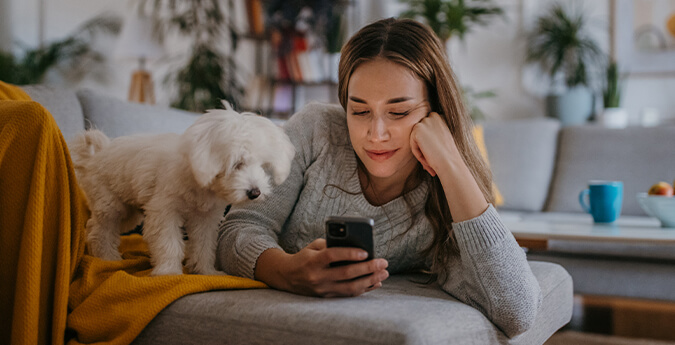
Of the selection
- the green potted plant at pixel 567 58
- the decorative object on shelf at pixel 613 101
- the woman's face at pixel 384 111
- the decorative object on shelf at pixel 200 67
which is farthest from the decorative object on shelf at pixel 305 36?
the woman's face at pixel 384 111

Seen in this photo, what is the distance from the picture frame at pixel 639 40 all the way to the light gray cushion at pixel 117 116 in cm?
368

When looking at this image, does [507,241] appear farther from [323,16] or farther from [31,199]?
[323,16]

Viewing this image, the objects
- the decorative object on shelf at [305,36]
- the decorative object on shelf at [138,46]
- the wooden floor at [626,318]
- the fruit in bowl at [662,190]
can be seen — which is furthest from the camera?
the decorative object on shelf at [305,36]

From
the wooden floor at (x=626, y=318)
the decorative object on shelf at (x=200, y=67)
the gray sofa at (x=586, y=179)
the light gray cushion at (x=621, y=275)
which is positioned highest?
the decorative object on shelf at (x=200, y=67)

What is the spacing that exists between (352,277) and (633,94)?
3.98 metres

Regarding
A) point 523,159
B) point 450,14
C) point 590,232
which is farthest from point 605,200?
point 450,14

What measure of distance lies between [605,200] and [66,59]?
3.75m

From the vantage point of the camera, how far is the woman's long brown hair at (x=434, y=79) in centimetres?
123

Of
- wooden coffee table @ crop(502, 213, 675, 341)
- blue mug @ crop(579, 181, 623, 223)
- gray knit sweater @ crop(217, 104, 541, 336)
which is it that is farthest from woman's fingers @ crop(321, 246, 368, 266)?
blue mug @ crop(579, 181, 623, 223)

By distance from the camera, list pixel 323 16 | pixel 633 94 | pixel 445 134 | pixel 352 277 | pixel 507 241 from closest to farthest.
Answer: pixel 352 277 < pixel 507 241 < pixel 445 134 < pixel 633 94 < pixel 323 16

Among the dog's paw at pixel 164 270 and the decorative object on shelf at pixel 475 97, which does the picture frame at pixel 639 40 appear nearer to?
the decorative object on shelf at pixel 475 97

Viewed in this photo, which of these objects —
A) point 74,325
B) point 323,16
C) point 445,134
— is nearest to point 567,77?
point 323,16

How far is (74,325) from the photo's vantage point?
103cm

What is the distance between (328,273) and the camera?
998mm
